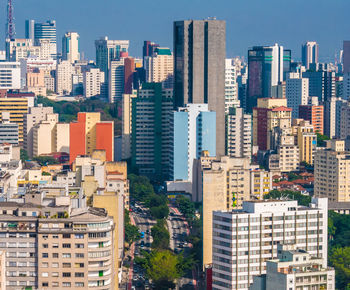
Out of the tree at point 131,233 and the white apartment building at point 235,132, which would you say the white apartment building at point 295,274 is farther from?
the white apartment building at point 235,132

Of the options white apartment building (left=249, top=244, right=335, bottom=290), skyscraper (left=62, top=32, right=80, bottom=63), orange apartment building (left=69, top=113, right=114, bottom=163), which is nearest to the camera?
white apartment building (left=249, top=244, right=335, bottom=290)

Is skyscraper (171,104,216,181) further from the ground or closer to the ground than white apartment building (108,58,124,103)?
closer to the ground

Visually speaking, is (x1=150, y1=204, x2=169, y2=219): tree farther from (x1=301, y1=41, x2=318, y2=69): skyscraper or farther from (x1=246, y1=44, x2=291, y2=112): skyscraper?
(x1=301, y1=41, x2=318, y2=69): skyscraper

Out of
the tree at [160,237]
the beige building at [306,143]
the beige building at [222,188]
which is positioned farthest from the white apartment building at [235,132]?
the tree at [160,237]

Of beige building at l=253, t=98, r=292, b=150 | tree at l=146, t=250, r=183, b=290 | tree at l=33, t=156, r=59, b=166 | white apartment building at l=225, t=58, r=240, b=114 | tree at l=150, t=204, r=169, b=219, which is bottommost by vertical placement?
tree at l=146, t=250, r=183, b=290

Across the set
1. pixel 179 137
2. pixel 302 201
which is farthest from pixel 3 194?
pixel 179 137

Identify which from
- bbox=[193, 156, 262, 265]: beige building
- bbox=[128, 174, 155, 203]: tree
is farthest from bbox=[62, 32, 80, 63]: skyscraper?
bbox=[193, 156, 262, 265]: beige building
